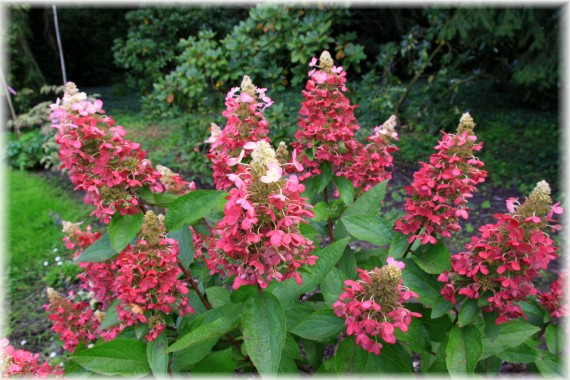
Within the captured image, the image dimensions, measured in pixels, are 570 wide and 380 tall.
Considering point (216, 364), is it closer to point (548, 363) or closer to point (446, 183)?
point (446, 183)

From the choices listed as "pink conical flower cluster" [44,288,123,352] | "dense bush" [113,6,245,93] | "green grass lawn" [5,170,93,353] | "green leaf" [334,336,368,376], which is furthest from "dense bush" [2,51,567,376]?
"dense bush" [113,6,245,93]

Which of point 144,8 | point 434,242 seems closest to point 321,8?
point 434,242

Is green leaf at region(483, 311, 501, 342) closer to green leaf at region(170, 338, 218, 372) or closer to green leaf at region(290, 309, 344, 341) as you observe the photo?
green leaf at region(290, 309, 344, 341)

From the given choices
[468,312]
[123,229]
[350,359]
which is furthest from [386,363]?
[123,229]

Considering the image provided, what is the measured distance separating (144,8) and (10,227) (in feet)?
20.8

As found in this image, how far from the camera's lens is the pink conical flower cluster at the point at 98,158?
154 centimetres

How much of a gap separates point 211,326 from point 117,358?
45 centimetres

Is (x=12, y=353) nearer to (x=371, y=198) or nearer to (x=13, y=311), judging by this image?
(x=371, y=198)

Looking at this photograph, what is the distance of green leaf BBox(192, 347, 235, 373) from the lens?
1.76 metres

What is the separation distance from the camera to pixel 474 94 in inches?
324

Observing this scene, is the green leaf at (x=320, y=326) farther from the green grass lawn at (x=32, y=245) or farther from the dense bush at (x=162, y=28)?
the dense bush at (x=162, y=28)

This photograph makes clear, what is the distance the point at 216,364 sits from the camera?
5.79ft

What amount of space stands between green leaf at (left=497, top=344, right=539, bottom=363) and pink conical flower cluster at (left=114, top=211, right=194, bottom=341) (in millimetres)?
1390

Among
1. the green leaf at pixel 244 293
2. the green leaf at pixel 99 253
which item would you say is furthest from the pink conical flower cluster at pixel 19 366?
the green leaf at pixel 244 293
